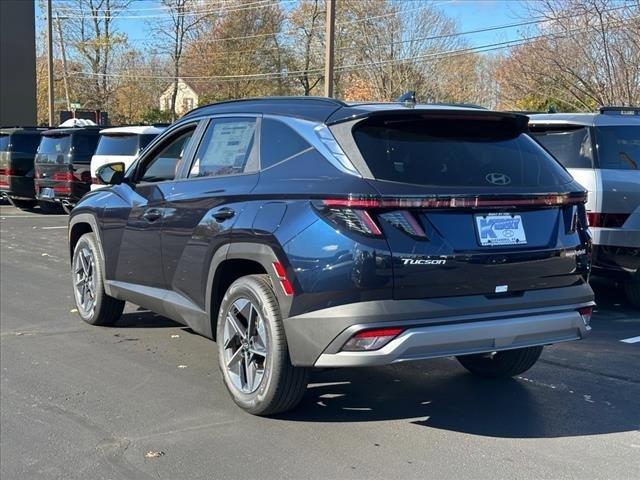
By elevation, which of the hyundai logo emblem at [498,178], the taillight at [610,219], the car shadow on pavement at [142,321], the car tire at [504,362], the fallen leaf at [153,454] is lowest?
the fallen leaf at [153,454]

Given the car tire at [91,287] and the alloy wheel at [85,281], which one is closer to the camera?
the car tire at [91,287]

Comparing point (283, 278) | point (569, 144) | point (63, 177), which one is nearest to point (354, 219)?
point (283, 278)

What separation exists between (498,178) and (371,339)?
1.24m

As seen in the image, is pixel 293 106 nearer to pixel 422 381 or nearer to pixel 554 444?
pixel 422 381

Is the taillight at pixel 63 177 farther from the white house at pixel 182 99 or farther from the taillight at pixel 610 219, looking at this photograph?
the white house at pixel 182 99

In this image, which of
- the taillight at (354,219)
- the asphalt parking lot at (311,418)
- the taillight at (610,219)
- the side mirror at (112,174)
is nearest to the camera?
the taillight at (354,219)

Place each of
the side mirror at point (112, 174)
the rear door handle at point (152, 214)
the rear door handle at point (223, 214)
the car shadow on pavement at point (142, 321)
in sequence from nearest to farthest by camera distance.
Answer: the rear door handle at point (223, 214), the rear door handle at point (152, 214), the side mirror at point (112, 174), the car shadow on pavement at point (142, 321)

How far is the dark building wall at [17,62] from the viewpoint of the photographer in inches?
1441

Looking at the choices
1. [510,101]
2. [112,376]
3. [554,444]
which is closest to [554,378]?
[554,444]

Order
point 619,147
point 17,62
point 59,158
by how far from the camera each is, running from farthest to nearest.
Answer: point 17,62
point 59,158
point 619,147

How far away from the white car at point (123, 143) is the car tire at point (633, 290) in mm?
8752

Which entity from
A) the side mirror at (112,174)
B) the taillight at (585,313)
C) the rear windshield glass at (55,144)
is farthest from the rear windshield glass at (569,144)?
the rear windshield glass at (55,144)

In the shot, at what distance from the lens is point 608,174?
7281mm

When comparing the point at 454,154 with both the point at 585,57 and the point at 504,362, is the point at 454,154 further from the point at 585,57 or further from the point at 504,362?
the point at 585,57
